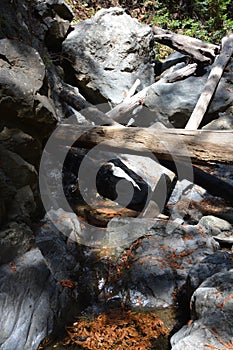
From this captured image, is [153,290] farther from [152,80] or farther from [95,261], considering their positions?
[152,80]

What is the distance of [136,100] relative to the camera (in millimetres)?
6863

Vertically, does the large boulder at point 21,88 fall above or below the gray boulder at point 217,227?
above

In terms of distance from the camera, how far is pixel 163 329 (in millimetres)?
3268

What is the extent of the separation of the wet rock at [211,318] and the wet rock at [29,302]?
3.94 feet

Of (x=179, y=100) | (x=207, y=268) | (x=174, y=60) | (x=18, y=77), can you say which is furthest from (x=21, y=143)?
(x=174, y=60)

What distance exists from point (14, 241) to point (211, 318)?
6.81 feet

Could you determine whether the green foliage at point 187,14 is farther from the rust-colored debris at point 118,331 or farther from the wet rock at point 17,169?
the rust-colored debris at point 118,331

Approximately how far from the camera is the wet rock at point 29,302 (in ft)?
9.28

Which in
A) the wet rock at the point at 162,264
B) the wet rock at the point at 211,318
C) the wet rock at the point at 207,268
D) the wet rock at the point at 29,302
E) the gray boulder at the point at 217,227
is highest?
the wet rock at the point at 29,302

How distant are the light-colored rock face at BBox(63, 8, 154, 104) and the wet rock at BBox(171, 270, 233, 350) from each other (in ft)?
17.6

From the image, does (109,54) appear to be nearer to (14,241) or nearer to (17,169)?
(17,169)

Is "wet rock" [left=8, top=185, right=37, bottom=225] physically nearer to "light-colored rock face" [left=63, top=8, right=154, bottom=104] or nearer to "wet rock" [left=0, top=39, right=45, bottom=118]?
"wet rock" [left=0, top=39, right=45, bottom=118]

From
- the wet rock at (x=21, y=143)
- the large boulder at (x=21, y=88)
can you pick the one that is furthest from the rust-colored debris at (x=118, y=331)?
the large boulder at (x=21, y=88)

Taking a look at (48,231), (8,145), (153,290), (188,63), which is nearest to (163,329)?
(153,290)
